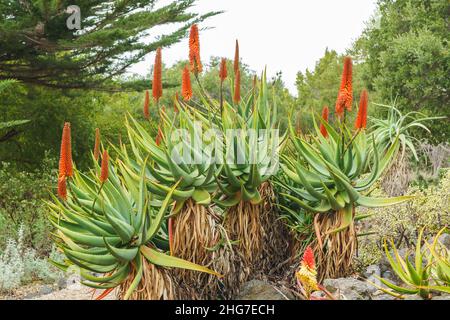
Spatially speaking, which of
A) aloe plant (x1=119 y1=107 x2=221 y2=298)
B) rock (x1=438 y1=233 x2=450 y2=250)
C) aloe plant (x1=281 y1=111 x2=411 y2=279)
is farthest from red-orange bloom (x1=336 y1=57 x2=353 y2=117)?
rock (x1=438 y1=233 x2=450 y2=250)

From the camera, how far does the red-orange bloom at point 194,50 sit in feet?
14.6

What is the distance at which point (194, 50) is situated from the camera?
4527mm

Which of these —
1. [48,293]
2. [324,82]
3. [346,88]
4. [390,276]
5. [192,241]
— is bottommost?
[48,293]

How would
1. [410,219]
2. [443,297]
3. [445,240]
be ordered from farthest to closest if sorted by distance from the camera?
[410,219]
[445,240]
[443,297]

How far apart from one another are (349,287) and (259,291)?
0.62 m

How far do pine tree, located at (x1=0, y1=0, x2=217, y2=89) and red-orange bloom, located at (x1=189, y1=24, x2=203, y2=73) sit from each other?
→ 707 centimetres

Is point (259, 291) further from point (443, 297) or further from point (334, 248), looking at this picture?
point (443, 297)

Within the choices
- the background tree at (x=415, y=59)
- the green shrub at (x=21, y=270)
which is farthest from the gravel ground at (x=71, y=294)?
the background tree at (x=415, y=59)

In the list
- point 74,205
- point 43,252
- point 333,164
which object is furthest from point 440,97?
point 74,205

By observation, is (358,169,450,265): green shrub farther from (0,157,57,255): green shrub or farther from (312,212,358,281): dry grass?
(0,157,57,255): green shrub

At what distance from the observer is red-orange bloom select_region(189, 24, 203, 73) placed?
445 cm

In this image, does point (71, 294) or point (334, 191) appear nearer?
point (334, 191)

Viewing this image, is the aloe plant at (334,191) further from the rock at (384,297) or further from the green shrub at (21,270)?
the green shrub at (21,270)

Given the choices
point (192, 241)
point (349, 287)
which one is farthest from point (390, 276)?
point (192, 241)
